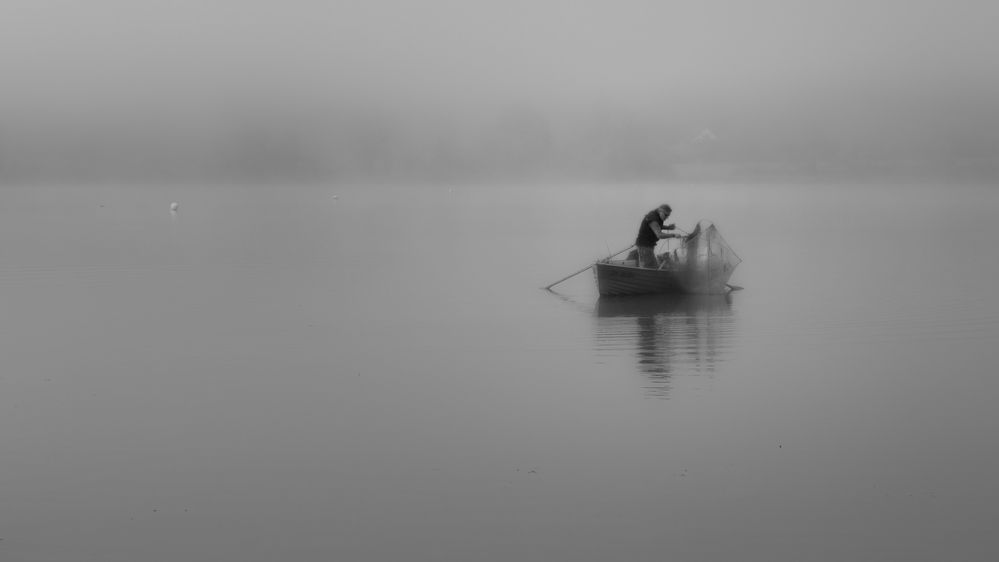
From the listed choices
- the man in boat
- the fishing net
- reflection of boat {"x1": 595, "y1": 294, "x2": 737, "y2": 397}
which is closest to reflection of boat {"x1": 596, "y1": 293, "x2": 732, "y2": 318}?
reflection of boat {"x1": 595, "y1": 294, "x2": 737, "y2": 397}

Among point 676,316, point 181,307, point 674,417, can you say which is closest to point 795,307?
point 676,316

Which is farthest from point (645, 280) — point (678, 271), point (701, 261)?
point (701, 261)

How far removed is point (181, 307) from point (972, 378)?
18.3 meters

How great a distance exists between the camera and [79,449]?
1191 cm

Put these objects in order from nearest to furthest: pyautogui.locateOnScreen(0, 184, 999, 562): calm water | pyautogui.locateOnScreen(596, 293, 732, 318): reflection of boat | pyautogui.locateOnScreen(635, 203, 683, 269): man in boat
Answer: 1. pyautogui.locateOnScreen(0, 184, 999, 562): calm water
2. pyautogui.locateOnScreen(596, 293, 732, 318): reflection of boat
3. pyautogui.locateOnScreen(635, 203, 683, 269): man in boat

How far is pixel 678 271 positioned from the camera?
1033 inches

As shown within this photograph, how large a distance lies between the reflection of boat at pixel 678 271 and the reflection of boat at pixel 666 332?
1.00ft

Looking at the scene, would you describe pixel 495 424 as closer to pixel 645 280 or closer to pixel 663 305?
pixel 663 305

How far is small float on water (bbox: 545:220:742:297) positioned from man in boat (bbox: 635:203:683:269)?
1.03ft

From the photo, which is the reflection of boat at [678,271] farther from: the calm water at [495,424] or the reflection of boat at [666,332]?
the calm water at [495,424]

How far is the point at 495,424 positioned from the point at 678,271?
14.0 meters

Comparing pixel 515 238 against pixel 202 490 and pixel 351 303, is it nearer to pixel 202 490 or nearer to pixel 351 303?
pixel 351 303

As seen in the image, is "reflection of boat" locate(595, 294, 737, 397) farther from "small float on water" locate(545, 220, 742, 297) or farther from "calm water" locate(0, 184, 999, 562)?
"small float on water" locate(545, 220, 742, 297)

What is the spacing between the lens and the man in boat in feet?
81.5
